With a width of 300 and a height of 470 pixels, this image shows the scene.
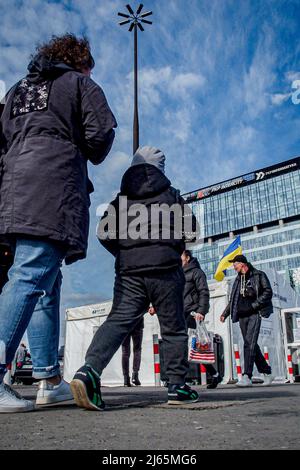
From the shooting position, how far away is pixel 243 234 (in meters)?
97.4

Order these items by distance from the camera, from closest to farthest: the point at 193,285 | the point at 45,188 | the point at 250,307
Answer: the point at 45,188 → the point at 193,285 → the point at 250,307

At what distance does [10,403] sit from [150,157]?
1.85 metres

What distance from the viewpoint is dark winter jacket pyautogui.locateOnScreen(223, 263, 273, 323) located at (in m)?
6.87

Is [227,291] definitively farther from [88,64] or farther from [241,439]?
[241,439]

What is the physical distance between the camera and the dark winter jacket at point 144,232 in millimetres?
3154

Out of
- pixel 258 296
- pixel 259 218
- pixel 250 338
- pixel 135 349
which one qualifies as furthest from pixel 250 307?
pixel 259 218

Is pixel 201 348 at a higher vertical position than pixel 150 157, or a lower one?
lower

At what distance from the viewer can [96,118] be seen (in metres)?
2.88

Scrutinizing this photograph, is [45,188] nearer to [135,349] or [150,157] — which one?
[150,157]

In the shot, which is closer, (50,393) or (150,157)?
(50,393)

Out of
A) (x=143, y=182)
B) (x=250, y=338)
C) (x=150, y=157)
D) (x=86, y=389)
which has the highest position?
(x=150, y=157)

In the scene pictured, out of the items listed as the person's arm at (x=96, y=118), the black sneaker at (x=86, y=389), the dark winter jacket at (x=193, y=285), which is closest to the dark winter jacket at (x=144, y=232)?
the person's arm at (x=96, y=118)

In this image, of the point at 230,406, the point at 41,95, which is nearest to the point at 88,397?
the point at 230,406

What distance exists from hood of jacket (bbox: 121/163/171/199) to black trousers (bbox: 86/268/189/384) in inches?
22.6
